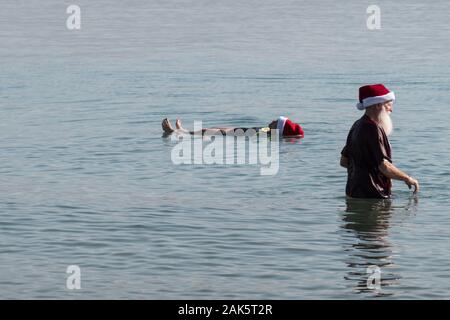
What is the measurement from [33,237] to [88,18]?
3433cm

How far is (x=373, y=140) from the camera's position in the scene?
1366 centimetres

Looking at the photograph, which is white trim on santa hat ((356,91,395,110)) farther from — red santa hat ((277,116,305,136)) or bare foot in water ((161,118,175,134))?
bare foot in water ((161,118,175,134))

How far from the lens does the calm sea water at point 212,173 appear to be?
1177 cm

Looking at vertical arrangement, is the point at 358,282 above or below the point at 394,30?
below

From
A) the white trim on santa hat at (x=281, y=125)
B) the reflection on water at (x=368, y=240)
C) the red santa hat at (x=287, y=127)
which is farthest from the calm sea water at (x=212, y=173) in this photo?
the white trim on santa hat at (x=281, y=125)

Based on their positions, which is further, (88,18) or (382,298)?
(88,18)

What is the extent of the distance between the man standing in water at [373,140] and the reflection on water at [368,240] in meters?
0.44

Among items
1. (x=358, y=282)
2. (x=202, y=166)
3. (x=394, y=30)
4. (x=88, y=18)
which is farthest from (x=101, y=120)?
(x=88, y=18)

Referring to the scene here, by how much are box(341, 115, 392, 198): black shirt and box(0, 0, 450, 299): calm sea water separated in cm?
28

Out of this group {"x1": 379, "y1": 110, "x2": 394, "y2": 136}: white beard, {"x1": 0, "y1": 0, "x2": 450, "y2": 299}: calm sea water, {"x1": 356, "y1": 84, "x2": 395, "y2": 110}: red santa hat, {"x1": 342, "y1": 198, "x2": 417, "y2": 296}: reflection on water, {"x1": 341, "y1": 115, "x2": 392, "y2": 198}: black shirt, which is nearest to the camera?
{"x1": 342, "y1": 198, "x2": 417, "y2": 296}: reflection on water

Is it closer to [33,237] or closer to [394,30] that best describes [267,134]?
[33,237]

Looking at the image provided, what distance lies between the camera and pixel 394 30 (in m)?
40.6

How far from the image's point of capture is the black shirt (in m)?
13.7

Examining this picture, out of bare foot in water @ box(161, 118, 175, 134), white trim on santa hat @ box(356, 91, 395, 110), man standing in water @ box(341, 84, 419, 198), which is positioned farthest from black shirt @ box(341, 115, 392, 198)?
bare foot in water @ box(161, 118, 175, 134)
